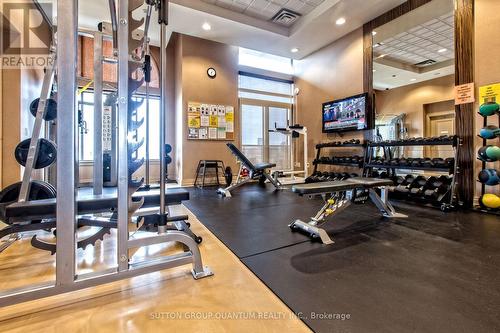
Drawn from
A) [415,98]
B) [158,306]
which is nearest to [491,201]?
[415,98]

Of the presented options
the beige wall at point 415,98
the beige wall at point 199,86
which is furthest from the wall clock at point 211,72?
the beige wall at point 415,98

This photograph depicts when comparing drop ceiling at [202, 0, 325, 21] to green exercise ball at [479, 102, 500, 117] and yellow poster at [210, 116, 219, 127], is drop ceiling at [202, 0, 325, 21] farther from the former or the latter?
green exercise ball at [479, 102, 500, 117]

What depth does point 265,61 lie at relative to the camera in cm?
636

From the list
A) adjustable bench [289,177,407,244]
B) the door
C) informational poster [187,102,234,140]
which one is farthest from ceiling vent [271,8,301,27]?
adjustable bench [289,177,407,244]

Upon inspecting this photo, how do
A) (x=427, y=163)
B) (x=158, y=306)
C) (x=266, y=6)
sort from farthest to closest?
1. (x=266, y=6)
2. (x=427, y=163)
3. (x=158, y=306)

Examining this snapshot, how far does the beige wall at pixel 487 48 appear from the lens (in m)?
2.82

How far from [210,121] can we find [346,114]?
3022 mm

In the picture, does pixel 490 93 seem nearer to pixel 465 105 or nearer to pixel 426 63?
pixel 465 105

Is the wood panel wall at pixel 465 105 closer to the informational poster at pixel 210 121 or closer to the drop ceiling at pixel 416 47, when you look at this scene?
the drop ceiling at pixel 416 47

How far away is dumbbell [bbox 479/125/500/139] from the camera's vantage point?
2.67m

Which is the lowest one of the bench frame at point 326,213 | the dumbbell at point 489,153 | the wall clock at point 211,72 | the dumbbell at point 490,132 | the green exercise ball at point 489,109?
the bench frame at point 326,213

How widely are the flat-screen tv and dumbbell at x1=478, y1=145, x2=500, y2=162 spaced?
75.9 inches

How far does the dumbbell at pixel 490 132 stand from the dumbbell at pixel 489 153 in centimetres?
12

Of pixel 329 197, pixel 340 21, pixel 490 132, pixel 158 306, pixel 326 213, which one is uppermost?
pixel 340 21
